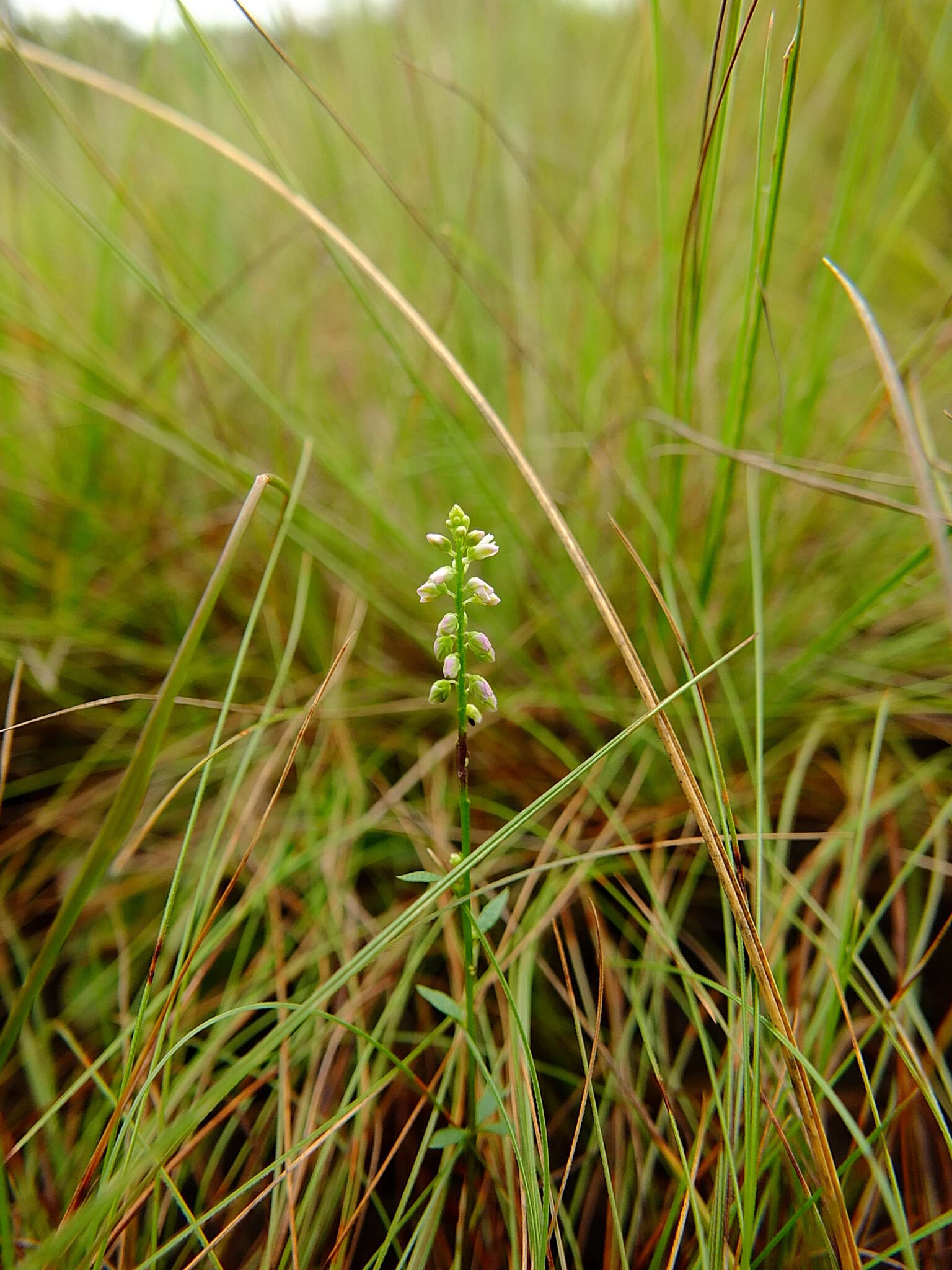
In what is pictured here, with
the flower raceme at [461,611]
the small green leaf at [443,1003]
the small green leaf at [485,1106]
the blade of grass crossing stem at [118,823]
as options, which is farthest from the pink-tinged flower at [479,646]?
the small green leaf at [485,1106]

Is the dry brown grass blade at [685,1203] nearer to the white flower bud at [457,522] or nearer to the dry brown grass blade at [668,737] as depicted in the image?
the dry brown grass blade at [668,737]

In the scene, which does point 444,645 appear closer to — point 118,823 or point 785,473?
point 118,823

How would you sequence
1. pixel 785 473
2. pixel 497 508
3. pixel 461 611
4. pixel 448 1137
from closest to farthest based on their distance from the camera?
pixel 461 611 < pixel 448 1137 < pixel 785 473 < pixel 497 508

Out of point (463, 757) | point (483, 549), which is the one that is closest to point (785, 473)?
point (483, 549)

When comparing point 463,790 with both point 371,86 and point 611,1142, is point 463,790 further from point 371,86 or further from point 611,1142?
point 371,86

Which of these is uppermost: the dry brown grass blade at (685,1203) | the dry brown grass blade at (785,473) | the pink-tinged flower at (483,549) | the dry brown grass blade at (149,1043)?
the dry brown grass blade at (785,473)

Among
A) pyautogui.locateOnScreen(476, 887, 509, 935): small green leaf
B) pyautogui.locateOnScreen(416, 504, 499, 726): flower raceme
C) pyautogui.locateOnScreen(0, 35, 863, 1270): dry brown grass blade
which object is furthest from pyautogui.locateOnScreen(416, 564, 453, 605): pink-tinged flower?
pyautogui.locateOnScreen(476, 887, 509, 935): small green leaf

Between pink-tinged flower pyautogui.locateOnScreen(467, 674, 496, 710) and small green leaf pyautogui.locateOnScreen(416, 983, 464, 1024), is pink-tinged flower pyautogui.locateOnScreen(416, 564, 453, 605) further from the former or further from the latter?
small green leaf pyautogui.locateOnScreen(416, 983, 464, 1024)
